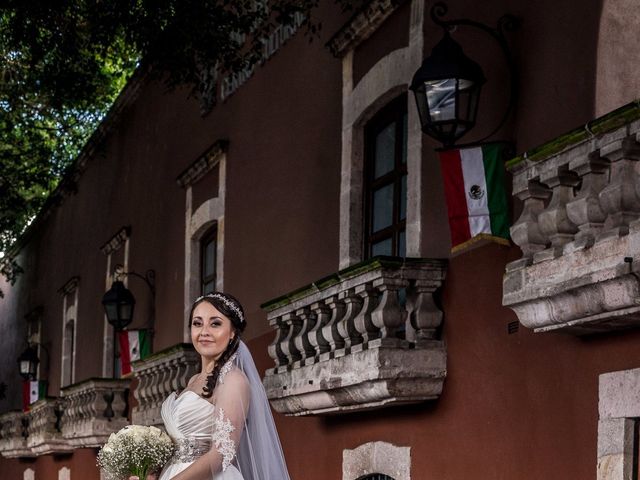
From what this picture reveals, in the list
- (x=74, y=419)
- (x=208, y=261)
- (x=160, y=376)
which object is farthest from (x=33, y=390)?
(x=208, y=261)

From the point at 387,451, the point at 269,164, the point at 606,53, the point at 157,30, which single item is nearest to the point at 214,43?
the point at 157,30

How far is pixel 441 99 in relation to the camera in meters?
7.76

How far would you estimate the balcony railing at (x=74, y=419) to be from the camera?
59.3 ft

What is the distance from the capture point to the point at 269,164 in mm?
12773

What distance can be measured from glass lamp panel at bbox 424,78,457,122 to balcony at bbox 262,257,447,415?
105cm

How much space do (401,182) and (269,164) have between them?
10.8ft

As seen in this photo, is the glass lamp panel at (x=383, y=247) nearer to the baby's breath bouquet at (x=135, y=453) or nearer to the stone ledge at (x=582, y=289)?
the stone ledge at (x=582, y=289)

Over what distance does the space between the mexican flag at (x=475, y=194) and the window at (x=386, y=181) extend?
5.75ft

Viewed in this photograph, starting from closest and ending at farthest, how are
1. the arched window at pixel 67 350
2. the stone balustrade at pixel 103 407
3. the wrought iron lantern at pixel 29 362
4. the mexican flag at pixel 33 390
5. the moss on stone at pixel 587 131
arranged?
1. the moss on stone at pixel 587 131
2. the stone balustrade at pixel 103 407
3. the arched window at pixel 67 350
4. the wrought iron lantern at pixel 29 362
5. the mexican flag at pixel 33 390

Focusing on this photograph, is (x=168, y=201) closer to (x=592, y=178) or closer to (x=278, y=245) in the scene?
(x=278, y=245)

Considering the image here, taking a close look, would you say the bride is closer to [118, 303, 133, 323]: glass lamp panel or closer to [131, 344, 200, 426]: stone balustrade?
[131, 344, 200, 426]: stone balustrade

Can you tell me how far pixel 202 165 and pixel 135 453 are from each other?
8.59 meters

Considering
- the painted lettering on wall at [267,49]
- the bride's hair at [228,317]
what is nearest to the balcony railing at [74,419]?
the painted lettering on wall at [267,49]

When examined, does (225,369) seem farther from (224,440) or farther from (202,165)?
(202,165)
